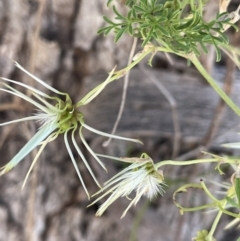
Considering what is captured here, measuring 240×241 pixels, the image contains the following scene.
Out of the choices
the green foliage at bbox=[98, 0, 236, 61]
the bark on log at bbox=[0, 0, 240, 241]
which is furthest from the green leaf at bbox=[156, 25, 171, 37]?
the bark on log at bbox=[0, 0, 240, 241]

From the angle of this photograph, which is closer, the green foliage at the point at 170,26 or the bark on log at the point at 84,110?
the green foliage at the point at 170,26

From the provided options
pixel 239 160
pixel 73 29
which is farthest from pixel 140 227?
pixel 239 160

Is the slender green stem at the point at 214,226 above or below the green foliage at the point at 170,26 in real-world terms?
below

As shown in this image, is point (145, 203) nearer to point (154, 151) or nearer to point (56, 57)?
point (154, 151)

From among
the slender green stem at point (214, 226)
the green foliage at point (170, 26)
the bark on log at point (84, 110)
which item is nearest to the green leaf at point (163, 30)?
the green foliage at point (170, 26)

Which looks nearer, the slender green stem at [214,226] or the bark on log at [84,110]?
the slender green stem at [214,226]

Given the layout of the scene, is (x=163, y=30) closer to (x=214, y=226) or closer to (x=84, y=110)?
(x=214, y=226)

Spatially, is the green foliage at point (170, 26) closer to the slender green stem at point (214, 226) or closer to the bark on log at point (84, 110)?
the slender green stem at point (214, 226)

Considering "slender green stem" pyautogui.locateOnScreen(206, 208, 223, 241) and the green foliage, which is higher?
the green foliage

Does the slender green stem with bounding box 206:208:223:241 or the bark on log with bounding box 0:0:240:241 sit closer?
the slender green stem with bounding box 206:208:223:241

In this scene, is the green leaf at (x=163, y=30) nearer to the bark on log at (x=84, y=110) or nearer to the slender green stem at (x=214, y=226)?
the slender green stem at (x=214, y=226)

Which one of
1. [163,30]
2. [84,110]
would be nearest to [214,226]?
[163,30]

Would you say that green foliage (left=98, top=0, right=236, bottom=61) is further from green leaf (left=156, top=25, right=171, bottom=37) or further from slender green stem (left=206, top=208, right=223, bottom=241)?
slender green stem (left=206, top=208, right=223, bottom=241)
